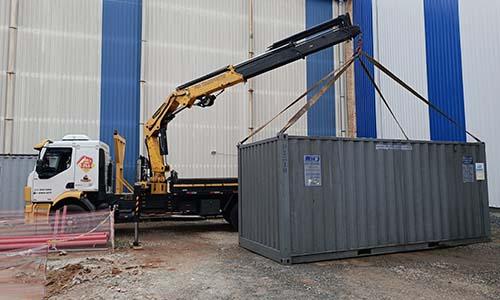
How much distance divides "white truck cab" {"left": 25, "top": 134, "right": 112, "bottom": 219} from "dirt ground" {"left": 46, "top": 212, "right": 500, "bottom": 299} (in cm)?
240

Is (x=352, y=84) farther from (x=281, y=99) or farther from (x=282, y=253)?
(x=282, y=253)

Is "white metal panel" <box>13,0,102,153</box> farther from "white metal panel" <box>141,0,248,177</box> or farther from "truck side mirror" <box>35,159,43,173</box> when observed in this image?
"truck side mirror" <box>35,159,43,173</box>

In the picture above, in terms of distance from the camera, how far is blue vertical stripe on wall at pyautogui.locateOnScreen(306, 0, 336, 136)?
18609 millimetres

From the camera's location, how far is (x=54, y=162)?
35.3 ft

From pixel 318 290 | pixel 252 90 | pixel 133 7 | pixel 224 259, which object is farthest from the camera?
pixel 252 90

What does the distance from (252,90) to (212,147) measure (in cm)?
331

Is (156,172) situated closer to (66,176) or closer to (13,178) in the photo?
(66,176)

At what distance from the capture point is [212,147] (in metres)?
16.8

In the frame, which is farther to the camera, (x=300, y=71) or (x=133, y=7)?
(x=300, y=71)

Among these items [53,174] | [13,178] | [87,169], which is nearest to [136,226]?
[87,169]

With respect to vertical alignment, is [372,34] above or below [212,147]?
above

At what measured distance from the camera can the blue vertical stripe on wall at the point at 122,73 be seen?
623 inches

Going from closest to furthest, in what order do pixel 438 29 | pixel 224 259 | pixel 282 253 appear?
pixel 282 253 < pixel 224 259 < pixel 438 29

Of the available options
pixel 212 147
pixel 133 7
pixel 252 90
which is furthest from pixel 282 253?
pixel 133 7
